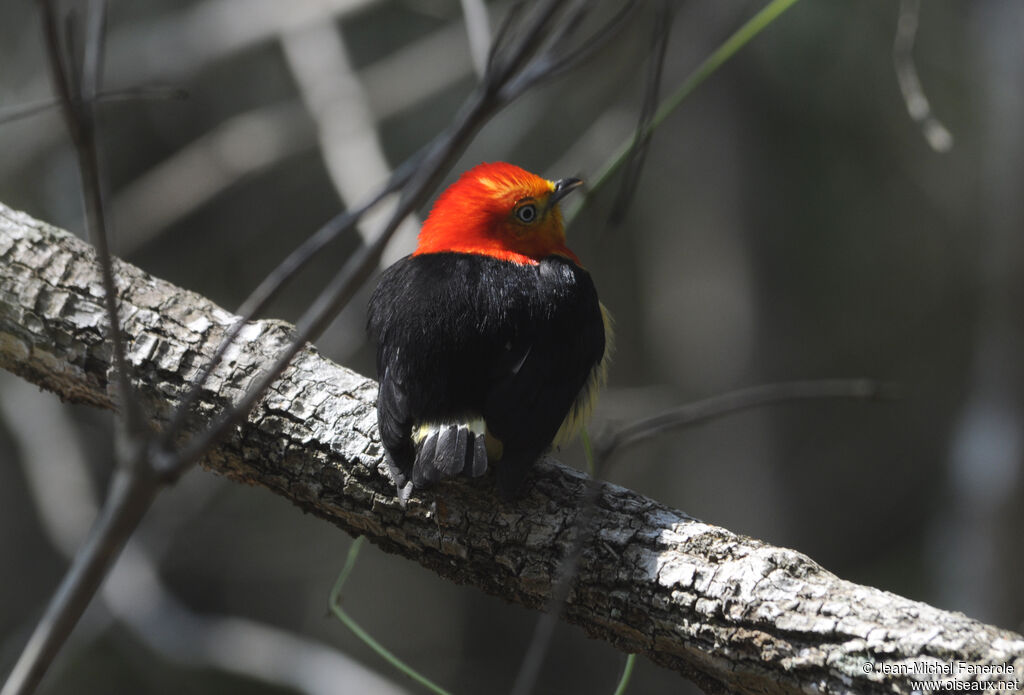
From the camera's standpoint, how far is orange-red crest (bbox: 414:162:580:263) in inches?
131

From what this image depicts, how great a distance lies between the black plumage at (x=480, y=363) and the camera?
2.44 metres

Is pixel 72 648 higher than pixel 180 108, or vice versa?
pixel 180 108

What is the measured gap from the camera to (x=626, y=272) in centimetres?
897

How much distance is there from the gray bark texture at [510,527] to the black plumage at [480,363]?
0.09 metres

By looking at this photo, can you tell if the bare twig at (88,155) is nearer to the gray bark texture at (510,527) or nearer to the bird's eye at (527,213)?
the gray bark texture at (510,527)

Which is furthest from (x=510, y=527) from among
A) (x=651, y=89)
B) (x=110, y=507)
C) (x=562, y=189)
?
(x=562, y=189)

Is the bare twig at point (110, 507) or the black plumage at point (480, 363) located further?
the black plumage at point (480, 363)

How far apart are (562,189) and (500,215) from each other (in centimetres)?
25

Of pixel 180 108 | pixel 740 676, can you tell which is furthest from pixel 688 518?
pixel 180 108

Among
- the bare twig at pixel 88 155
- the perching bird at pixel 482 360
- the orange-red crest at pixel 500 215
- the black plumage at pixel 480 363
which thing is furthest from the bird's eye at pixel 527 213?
the bare twig at pixel 88 155

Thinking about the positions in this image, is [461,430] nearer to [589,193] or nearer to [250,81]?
[589,193]

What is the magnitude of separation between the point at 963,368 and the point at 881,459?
125 cm

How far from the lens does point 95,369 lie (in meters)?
2.59

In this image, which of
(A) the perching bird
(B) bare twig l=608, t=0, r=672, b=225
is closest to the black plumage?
(A) the perching bird
